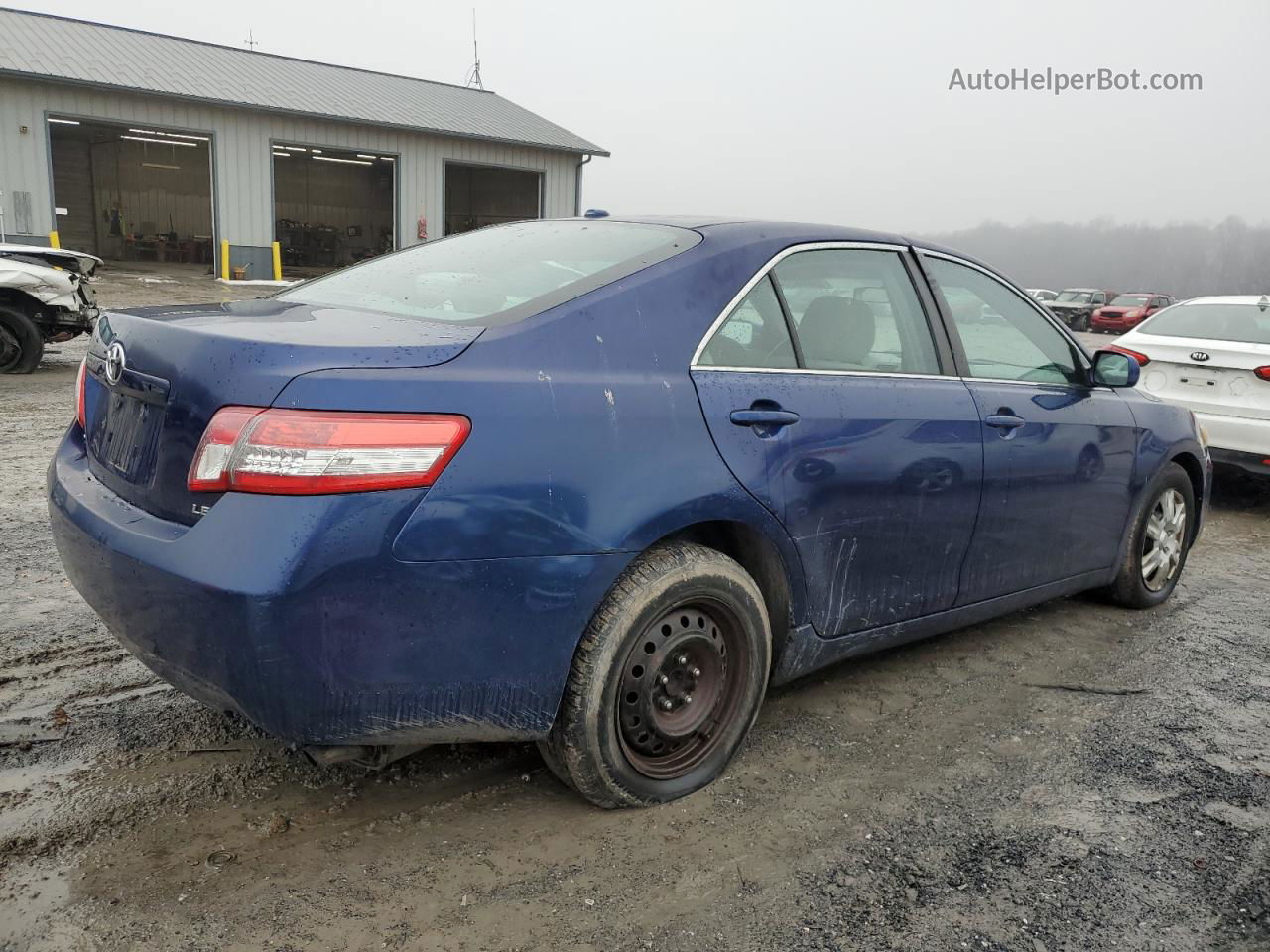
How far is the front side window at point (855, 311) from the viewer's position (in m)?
3.02

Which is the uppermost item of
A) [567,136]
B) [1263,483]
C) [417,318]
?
[567,136]

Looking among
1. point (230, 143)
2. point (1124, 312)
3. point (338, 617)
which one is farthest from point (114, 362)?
point (1124, 312)

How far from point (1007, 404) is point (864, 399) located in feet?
2.55

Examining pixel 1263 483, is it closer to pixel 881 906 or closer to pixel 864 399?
pixel 864 399

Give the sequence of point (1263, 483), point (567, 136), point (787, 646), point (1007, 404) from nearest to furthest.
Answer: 1. point (787, 646)
2. point (1007, 404)
3. point (1263, 483)
4. point (567, 136)

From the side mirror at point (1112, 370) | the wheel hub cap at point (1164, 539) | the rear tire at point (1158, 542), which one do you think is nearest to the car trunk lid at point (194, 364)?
the side mirror at point (1112, 370)

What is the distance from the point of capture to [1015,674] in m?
3.79

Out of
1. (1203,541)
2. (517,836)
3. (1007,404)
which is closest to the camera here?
(517,836)

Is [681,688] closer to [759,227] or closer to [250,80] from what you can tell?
[759,227]

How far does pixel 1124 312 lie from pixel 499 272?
110 ft

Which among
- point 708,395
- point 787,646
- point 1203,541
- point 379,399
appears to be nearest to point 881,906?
point 787,646

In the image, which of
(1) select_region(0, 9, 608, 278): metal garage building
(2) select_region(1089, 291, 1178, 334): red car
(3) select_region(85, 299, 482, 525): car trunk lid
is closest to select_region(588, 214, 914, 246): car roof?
(3) select_region(85, 299, 482, 525): car trunk lid

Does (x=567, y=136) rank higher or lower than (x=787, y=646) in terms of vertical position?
higher

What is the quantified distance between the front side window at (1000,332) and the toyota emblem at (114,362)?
8.27 feet
